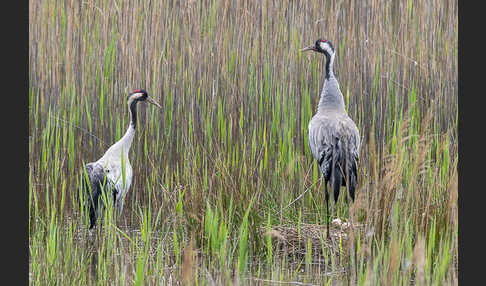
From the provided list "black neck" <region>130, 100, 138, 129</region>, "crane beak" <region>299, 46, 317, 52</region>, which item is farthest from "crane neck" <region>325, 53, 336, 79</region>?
"black neck" <region>130, 100, 138, 129</region>

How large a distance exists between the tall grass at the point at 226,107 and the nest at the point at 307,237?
44 mm

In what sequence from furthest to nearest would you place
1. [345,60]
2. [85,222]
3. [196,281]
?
[345,60] < [85,222] < [196,281]

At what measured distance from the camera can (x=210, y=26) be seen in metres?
4.98

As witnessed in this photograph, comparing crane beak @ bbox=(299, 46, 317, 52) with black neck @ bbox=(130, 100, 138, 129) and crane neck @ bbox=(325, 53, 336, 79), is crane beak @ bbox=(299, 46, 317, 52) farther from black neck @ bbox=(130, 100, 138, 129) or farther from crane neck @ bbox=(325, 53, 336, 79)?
black neck @ bbox=(130, 100, 138, 129)

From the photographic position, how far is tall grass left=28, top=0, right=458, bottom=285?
4.56m

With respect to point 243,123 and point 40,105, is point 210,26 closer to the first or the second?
point 243,123

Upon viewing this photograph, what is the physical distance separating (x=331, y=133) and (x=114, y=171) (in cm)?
154

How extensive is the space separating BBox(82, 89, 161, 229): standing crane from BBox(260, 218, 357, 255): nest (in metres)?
1.03

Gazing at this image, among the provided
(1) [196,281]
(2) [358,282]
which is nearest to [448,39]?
(2) [358,282]

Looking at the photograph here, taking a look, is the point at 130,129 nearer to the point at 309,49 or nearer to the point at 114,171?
the point at 114,171

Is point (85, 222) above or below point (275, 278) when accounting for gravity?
above

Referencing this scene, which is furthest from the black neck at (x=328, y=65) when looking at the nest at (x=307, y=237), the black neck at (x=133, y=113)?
the black neck at (x=133, y=113)

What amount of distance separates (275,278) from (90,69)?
1979mm

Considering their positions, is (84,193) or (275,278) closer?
(275,278)
